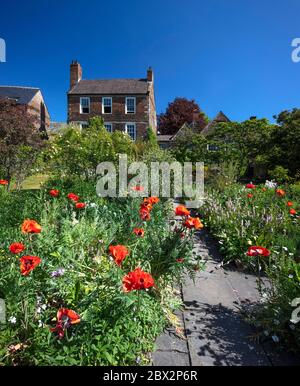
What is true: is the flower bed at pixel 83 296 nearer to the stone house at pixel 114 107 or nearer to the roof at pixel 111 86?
the stone house at pixel 114 107

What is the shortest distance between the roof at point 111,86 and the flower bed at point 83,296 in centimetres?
2579

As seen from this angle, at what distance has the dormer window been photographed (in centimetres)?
Answer: 2642

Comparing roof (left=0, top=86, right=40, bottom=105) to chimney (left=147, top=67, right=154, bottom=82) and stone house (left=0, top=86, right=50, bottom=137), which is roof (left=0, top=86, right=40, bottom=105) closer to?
stone house (left=0, top=86, right=50, bottom=137)

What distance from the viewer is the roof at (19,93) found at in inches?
1041

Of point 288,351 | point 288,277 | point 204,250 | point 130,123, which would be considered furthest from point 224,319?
point 130,123

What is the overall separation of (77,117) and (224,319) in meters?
26.7

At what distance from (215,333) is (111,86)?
92.8 ft

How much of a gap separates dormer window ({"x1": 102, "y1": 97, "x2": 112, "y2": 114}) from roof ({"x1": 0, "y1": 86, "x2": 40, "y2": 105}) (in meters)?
7.62

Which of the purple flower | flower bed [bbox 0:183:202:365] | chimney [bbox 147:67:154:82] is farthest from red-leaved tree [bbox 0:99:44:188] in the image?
chimney [bbox 147:67:154:82]

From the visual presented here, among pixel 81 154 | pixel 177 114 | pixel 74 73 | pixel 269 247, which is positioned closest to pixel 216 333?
pixel 269 247

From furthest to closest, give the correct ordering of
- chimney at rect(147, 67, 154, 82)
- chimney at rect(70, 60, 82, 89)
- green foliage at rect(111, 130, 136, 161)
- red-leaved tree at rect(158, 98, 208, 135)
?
red-leaved tree at rect(158, 98, 208, 135) → chimney at rect(147, 67, 154, 82) → chimney at rect(70, 60, 82, 89) → green foliage at rect(111, 130, 136, 161)

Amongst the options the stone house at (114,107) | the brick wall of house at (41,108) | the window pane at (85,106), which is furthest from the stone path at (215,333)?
the brick wall of house at (41,108)

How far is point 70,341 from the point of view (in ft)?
5.49

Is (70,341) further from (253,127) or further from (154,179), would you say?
(253,127)
